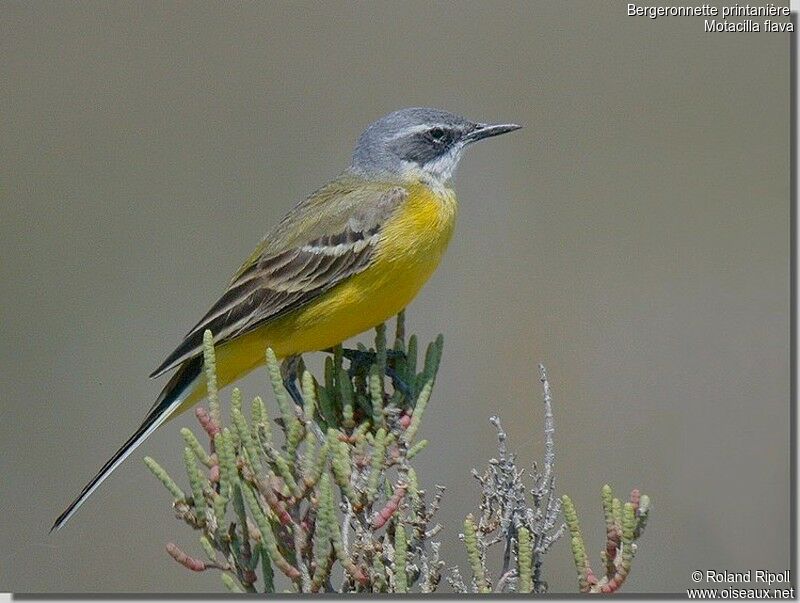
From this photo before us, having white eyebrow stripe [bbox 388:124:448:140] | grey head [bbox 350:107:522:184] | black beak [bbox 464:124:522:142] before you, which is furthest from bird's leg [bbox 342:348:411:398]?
black beak [bbox 464:124:522:142]

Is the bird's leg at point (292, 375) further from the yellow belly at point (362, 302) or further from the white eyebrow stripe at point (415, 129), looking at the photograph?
the white eyebrow stripe at point (415, 129)

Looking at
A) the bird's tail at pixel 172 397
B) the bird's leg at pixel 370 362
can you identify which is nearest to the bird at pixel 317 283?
the bird's tail at pixel 172 397

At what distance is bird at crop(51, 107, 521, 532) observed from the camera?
4.53 metres

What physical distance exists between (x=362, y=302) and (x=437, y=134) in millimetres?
1049

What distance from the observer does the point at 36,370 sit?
24.9 feet

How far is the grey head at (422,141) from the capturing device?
5.16 metres

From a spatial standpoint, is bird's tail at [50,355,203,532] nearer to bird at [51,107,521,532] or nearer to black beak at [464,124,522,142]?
bird at [51,107,521,532]

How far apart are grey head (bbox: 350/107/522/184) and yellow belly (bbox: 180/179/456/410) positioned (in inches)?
18.2

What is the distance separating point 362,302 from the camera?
179 inches

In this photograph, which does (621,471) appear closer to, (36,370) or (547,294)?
(547,294)

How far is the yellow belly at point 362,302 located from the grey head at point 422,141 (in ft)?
1.52

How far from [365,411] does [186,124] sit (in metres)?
5.72

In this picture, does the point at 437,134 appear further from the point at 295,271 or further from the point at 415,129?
the point at 295,271

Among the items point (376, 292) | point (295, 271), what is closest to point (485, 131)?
point (376, 292)
